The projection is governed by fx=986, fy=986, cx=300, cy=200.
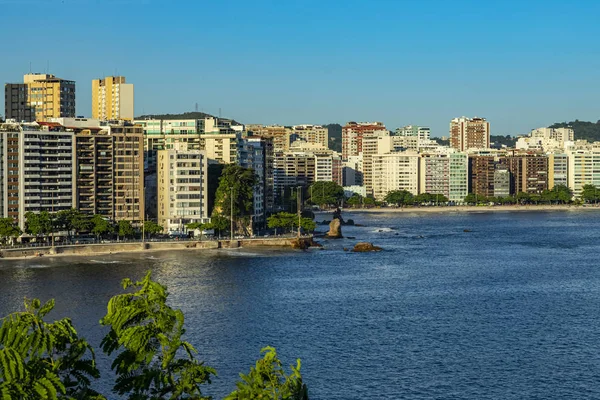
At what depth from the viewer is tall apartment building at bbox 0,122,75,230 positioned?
5547cm

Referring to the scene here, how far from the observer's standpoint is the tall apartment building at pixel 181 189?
198ft

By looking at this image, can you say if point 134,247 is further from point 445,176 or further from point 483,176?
point 483,176

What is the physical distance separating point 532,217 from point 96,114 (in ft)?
148

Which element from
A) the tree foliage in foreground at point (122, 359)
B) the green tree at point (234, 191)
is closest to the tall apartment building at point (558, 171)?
the green tree at point (234, 191)

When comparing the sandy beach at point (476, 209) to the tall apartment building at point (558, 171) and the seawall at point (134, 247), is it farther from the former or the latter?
the seawall at point (134, 247)

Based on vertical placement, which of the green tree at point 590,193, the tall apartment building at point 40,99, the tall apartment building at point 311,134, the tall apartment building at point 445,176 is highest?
the tall apartment building at point 311,134

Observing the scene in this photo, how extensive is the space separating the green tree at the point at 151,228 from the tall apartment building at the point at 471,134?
121 meters

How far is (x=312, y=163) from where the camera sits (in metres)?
124

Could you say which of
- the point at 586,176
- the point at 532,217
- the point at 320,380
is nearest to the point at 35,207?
the point at 320,380

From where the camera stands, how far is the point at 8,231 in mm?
51375

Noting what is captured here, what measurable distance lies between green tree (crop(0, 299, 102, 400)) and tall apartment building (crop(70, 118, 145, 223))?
155 feet

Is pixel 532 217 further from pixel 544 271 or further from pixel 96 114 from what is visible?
pixel 544 271

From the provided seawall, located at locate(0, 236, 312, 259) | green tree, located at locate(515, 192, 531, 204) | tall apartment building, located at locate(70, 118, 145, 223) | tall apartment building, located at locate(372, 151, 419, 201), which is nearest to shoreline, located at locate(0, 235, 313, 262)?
seawall, located at locate(0, 236, 312, 259)

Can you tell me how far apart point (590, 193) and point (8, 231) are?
8803 cm
